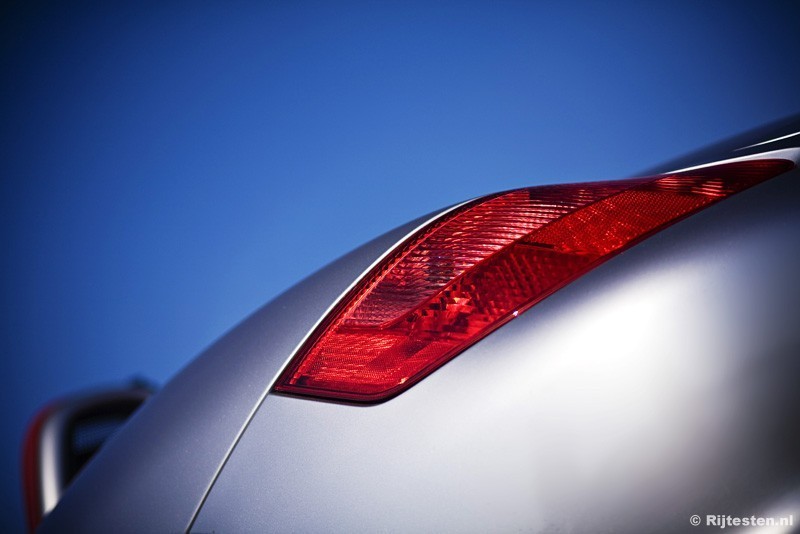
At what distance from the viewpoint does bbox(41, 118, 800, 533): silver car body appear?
0.28 meters

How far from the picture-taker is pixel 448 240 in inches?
13.7

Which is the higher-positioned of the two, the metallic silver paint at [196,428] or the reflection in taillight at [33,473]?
the metallic silver paint at [196,428]

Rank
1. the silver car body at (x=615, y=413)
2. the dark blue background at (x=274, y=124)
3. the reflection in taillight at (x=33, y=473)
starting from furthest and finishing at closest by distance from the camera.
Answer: the dark blue background at (x=274, y=124), the reflection in taillight at (x=33, y=473), the silver car body at (x=615, y=413)

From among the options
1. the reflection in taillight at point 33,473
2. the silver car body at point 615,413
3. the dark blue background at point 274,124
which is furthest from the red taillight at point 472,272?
the dark blue background at point 274,124

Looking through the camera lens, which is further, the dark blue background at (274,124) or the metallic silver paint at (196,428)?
the dark blue background at (274,124)

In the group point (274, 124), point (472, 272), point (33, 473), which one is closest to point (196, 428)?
point (472, 272)

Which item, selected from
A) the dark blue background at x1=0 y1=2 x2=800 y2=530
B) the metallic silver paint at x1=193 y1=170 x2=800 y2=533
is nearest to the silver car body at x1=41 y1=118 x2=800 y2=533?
the metallic silver paint at x1=193 y1=170 x2=800 y2=533

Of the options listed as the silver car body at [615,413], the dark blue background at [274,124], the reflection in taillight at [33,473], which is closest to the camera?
the silver car body at [615,413]

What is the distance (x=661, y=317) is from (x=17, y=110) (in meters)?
4.01

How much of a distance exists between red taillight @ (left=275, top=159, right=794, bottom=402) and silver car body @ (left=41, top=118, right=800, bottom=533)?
0.01 m

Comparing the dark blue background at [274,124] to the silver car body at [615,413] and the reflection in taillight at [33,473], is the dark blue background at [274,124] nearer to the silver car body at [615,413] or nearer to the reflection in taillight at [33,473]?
the reflection in taillight at [33,473]

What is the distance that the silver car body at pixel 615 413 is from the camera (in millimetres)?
279

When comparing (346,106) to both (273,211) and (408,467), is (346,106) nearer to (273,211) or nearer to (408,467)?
(273,211)

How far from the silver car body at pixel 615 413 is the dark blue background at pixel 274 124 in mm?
2303
